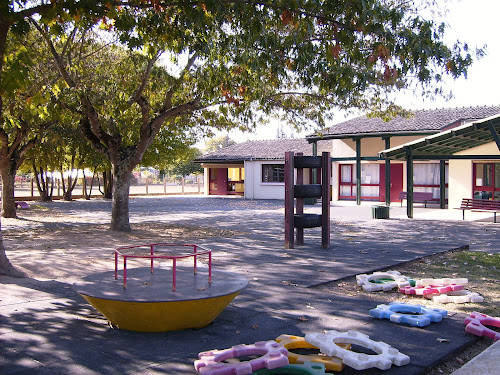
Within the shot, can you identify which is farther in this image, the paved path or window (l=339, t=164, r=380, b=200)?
window (l=339, t=164, r=380, b=200)

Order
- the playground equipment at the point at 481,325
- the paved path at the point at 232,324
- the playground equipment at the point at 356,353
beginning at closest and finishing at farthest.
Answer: the playground equipment at the point at 356,353
the paved path at the point at 232,324
the playground equipment at the point at 481,325

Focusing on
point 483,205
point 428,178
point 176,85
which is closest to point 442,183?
point 428,178

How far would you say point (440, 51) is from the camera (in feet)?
24.4

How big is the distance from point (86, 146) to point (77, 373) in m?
29.8

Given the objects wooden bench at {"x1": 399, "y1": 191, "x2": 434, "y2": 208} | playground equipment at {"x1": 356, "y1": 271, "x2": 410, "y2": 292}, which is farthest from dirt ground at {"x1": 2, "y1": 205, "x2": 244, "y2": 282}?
wooden bench at {"x1": 399, "y1": 191, "x2": 434, "y2": 208}

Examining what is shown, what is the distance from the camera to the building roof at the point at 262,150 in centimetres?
3722

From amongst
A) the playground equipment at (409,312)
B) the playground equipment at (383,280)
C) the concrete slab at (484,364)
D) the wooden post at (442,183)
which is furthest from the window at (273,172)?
the concrete slab at (484,364)

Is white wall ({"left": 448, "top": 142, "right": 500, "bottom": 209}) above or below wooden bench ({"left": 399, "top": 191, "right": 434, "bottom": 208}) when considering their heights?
above

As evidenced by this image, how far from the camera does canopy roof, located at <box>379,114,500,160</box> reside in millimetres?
16359

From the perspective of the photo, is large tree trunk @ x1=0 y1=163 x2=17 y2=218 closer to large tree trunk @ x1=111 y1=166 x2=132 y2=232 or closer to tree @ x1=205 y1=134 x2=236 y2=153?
large tree trunk @ x1=111 y1=166 x2=132 y2=232

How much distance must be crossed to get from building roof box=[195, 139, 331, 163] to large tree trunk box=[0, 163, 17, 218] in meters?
19.8

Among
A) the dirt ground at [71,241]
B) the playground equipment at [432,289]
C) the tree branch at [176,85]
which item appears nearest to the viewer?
the playground equipment at [432,289]

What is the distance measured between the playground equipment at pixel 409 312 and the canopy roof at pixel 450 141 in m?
11.5

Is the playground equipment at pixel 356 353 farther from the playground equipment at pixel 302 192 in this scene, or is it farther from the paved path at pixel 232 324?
the playground equipment at pixel 302 192
